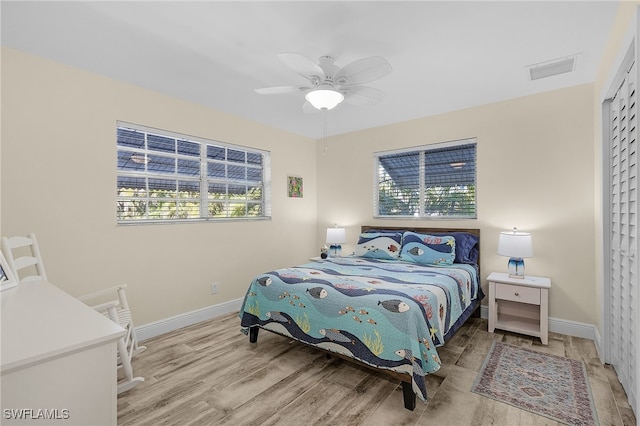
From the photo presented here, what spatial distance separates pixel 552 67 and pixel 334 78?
2.03m

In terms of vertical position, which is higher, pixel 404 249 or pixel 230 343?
pixel 404 249

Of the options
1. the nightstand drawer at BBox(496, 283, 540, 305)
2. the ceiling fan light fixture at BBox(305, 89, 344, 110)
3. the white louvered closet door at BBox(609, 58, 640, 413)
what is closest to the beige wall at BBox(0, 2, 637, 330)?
the white louvered closet door at BBox(609, 58, 640, 413)

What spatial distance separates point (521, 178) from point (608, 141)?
3.02 feet

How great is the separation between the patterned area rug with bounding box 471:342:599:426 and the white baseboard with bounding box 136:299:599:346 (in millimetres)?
651

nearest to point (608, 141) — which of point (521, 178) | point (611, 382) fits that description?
point (521, 178)

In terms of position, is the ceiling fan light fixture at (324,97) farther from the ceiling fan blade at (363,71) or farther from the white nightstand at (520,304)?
the white nightstand at (520,304)

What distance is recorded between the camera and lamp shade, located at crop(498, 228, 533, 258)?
9.66ft

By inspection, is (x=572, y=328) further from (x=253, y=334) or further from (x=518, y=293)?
(x=253, y=334)

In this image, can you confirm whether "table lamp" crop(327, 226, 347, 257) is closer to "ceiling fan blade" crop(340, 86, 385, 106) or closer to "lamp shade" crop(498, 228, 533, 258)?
"lamp shade" crop(498, 228, 533, 258)

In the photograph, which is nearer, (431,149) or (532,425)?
(532,425)

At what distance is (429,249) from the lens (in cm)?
347

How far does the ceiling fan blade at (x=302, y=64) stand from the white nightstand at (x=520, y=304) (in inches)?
102

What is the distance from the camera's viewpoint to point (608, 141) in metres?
2.45

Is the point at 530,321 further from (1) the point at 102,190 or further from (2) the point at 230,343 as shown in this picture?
(1) the point at 102,190
